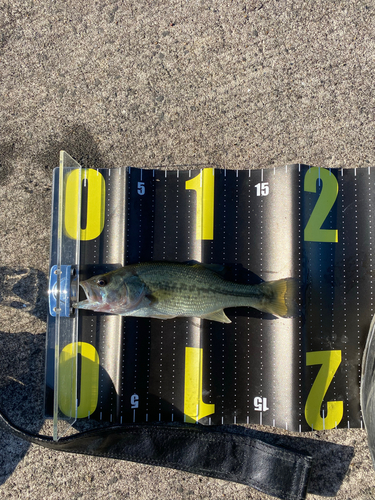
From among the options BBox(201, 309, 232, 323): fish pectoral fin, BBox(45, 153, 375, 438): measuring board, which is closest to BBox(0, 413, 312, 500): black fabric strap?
BBox(45, 153, 375, 438): measuring board

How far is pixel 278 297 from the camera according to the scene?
2820 mm

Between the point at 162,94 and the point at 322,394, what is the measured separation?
357 centimetres

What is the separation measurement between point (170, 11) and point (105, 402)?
13.9ft

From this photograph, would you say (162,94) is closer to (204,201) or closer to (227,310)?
(204,201)

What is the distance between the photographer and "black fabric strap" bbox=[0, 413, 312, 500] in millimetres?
2783

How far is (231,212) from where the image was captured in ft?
10.3

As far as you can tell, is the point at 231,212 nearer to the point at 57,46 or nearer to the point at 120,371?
the point at 120,371

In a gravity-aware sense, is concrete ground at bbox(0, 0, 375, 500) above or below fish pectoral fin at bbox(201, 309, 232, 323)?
above

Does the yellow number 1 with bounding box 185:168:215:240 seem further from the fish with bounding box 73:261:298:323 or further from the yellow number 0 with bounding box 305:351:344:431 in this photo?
the yellow number 0 with bounding box 305:351:344:431

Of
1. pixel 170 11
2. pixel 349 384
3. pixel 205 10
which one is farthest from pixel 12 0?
pixel 349 384

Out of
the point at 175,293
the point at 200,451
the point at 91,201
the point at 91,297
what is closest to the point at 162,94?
the point at 91,201

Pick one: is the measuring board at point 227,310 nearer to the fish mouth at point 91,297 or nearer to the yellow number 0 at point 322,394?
the yellow number 0 at point 322,394

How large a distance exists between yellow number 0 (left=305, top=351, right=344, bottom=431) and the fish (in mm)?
631

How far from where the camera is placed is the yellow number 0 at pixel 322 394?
2.92 meters
